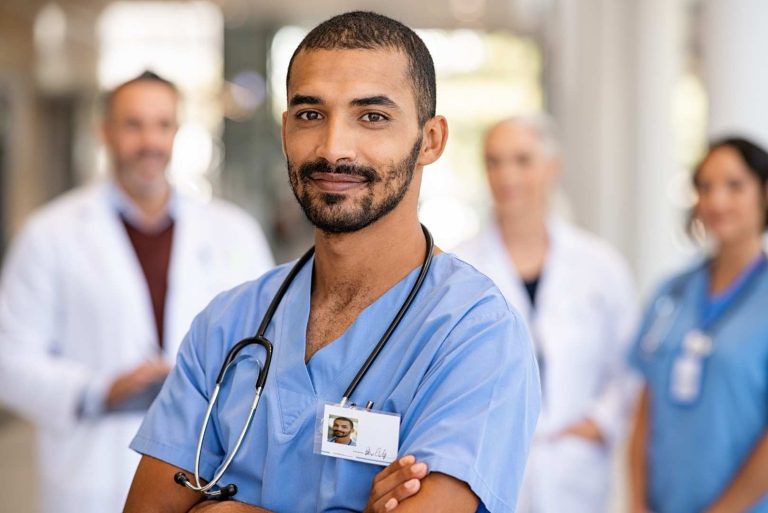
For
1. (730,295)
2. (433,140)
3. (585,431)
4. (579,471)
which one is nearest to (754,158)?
(730,295)

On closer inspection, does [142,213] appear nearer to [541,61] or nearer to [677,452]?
[677,452]

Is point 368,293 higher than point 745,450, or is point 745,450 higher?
point 368,293

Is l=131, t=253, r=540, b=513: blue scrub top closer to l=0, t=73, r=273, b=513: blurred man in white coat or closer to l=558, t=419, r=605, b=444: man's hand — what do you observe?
l=0, t=73, r=273, b=513: blurred man in white coat

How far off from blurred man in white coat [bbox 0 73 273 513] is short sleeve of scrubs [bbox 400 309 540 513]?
1387 millimetres

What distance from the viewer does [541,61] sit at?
8.44 meters

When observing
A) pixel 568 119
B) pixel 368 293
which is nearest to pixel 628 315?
pixel 368 293

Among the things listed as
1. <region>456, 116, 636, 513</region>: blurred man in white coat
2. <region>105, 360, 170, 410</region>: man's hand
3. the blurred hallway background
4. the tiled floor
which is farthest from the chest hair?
the blurred hallway background

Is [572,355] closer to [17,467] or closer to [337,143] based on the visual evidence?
[337,143]

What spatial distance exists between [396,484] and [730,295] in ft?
5.59

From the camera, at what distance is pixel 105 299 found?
2.54m

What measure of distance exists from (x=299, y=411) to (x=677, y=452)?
61.3 inches

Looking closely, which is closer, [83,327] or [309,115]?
[309,115]

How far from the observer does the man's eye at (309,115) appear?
1.27 meters

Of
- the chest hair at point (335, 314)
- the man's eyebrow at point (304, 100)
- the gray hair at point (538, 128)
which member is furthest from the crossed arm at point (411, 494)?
the gray hair at point (538, 128)
